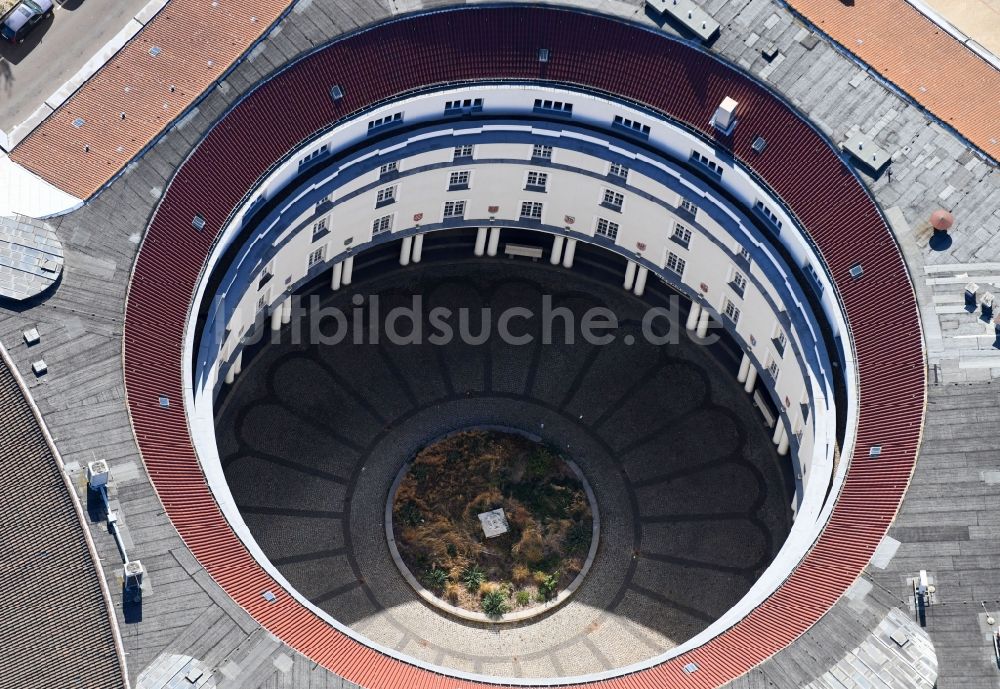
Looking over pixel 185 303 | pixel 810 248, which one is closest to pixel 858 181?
pixel 810 248

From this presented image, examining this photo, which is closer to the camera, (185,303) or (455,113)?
(185,303)

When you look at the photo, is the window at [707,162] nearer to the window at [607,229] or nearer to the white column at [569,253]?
the window at [607,229]

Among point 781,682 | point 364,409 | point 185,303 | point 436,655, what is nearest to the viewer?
point 781,682

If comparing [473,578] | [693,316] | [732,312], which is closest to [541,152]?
[732,312]

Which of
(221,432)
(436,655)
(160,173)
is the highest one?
(160,173)

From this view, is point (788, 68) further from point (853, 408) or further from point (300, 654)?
point (300, 654)

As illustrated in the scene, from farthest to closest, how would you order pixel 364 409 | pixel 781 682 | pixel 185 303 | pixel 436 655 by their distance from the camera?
pixel 364 409 → pixel 436 655 → pixel 185 303 → pixel 781 682
